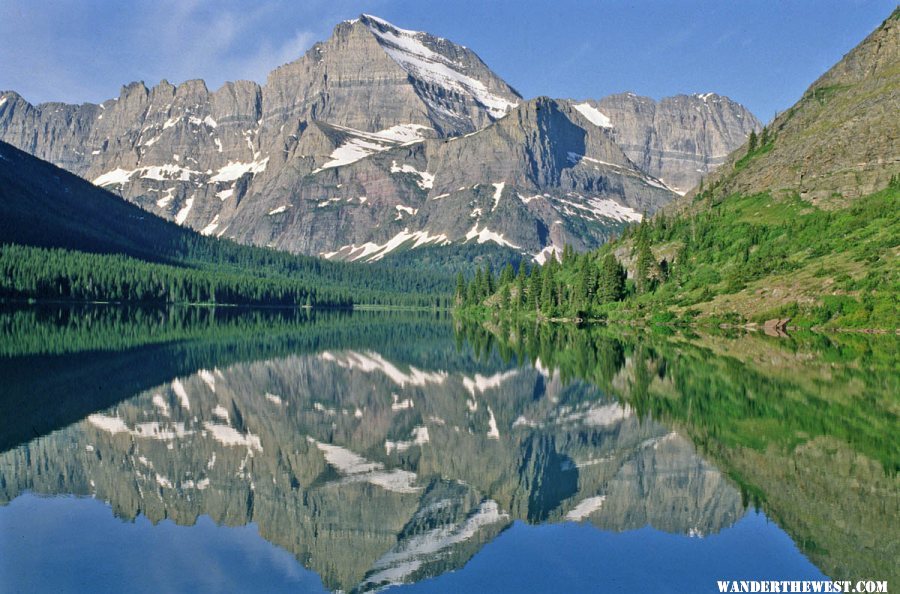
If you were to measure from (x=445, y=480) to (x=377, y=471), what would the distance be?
324 cm

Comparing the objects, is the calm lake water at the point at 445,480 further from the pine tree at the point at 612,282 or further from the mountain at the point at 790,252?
the pine tree at the point at 612,282

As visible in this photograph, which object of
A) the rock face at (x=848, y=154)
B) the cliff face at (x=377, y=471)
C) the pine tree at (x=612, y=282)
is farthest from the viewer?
the pine tree at (x=612, y=282)

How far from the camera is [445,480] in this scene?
30812mm

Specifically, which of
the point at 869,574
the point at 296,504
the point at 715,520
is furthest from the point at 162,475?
the point at 869,574

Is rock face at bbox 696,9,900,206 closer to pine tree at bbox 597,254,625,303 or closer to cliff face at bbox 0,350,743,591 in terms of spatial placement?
pine tree at bbox 597,254,625,303

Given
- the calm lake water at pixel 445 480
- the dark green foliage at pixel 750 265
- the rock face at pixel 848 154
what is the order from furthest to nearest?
1. the rock face at pixel 848 154
2. the dark green foliage at pixel 750 265
3. the calm lake water at pixel 445 480

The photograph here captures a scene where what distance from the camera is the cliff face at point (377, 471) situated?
2470cm

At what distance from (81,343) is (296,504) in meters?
65.9

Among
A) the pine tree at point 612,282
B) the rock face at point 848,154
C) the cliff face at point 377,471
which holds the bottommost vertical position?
the cliff face at point 377,471

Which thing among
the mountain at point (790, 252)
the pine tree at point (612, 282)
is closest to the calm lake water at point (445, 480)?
the mountain at point (790, 252)

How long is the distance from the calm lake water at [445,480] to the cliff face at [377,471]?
0.42 feet

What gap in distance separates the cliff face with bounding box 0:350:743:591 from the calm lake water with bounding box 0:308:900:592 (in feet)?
0.42

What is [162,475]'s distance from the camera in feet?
99.8

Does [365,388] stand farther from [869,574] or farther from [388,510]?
[869,574]
